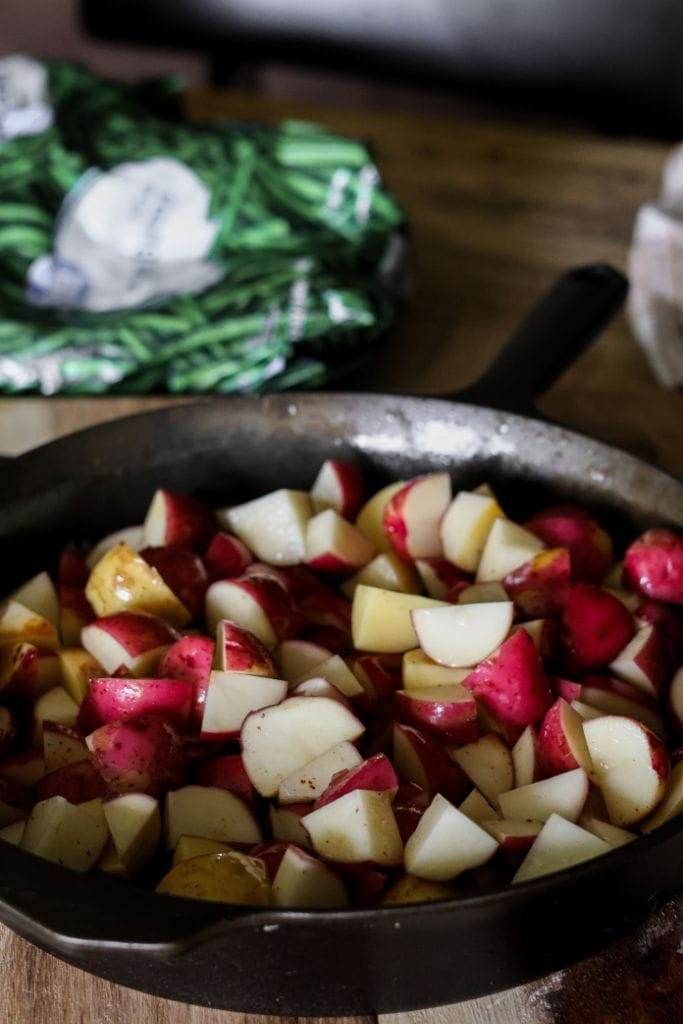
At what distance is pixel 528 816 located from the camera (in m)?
0.81

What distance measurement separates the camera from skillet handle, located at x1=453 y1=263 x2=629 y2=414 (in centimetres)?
113

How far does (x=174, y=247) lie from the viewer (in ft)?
5.22

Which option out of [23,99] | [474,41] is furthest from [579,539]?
[474,41]

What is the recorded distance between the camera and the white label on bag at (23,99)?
1.73 metres

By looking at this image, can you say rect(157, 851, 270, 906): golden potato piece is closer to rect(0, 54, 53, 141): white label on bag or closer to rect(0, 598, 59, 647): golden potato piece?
rect(0, 598, 59, 647): golden potato piece

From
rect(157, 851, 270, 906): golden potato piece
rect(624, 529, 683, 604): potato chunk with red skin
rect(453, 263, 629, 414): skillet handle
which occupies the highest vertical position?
rect(453, 263, 629, 414): skillet handle

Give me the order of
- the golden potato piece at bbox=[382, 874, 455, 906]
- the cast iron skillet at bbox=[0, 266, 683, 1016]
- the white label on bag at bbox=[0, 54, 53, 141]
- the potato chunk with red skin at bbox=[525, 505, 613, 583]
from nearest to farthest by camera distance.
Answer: the cast iron skillet at bbox=[0, 266, 683, 1016] < the golden potato piece at bbox=[382, 874, 455, 906] < the potato chunk with red skin at bbox=[525, 505, 613, 583] < the white label on bag at bbox=[0, 54, 53, 141]

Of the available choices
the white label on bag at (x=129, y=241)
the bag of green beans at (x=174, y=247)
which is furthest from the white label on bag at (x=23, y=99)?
the white label on bag at (x=129, y=241)

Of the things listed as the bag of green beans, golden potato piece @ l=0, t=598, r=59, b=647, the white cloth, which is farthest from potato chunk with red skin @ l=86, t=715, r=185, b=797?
the white cloth

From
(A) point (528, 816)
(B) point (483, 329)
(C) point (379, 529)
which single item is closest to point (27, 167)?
(B) point (483, 329)

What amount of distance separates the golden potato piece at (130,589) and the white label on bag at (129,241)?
60cm

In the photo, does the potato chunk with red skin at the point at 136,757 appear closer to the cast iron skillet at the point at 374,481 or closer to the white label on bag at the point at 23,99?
the cast iron skillet at the point at 374,481

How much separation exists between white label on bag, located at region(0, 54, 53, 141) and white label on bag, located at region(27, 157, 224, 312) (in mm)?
157

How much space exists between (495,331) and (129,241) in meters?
0.52
